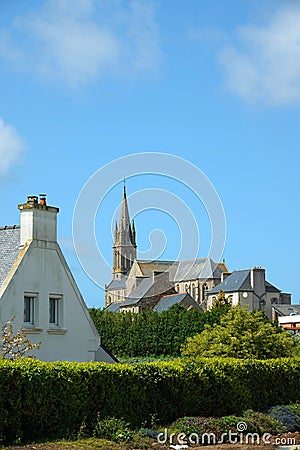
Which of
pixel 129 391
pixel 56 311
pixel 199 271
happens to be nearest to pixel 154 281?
pixel 199 271

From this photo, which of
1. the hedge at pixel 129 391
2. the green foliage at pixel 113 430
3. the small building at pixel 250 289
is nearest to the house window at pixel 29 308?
the hedge at pixel 129 391

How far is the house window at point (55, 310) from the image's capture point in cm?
2609

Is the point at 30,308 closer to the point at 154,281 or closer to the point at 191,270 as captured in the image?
the point at 154,281

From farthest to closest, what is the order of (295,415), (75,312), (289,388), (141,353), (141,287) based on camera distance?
1. (141,287)
2. (141,353)
3. (75,312)
4. (289,388)
5. (295,415)

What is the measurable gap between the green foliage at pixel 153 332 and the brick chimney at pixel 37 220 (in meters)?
39.7

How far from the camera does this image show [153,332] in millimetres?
66125

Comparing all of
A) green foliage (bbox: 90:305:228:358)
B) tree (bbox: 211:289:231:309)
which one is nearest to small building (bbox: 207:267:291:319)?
tree (bbox: 211:289:231:309)

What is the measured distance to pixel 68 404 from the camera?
15.8 m

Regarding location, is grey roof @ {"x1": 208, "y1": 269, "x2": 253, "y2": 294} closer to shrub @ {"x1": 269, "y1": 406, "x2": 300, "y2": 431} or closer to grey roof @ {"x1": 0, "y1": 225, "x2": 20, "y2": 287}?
grey roof @ {"x1": 0, "y1": 225, "x2": 20, "y2": 287}

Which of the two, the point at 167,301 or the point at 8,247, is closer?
the point at 8,247

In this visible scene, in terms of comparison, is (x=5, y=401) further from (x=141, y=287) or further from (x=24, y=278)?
(x=141, y=287)

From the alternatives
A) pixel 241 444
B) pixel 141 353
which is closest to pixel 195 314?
pixel 141 353

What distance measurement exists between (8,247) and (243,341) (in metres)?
8.89

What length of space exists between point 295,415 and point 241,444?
160 inches
